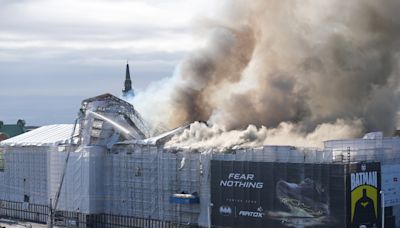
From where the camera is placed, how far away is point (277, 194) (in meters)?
77.4

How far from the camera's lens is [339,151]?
7662cm

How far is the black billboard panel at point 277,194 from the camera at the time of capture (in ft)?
241

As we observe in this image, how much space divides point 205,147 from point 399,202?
23.5m

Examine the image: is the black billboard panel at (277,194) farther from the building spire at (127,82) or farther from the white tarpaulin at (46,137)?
the building spire at (127,82)

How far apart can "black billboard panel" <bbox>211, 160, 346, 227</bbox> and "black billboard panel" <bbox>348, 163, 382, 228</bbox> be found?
960 millimetres

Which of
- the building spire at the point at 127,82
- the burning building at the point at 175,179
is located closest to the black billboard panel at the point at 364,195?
the burning building at the point at 175,179

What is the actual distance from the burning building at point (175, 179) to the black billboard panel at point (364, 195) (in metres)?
0.10

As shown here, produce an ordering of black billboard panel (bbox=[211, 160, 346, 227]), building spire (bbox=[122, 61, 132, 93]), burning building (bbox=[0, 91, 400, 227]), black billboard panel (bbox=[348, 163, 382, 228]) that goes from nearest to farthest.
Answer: black billboard panel (bbox=[348, 163, 382, 228]) → black billboard panel (bbox=[211, 160, 346, 227]) → burning building (bbox=[0, 91, 400, 227]) → building spire (bbox=[122, 61, 132, 93])

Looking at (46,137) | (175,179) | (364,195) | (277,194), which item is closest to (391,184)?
(364,195)

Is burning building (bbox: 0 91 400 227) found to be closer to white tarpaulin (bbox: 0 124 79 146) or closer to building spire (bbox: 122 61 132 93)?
white tarpaulin (bbox: 0 124 79 146)

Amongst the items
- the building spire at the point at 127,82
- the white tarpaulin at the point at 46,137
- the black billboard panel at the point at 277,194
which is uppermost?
the building spire at the point at 127,82

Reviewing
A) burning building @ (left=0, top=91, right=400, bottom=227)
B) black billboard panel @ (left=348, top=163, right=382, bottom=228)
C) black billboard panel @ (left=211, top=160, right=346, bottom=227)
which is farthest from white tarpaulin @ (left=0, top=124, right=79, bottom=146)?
black billboard panel @ (left=348, top=163, right=382, bottom=228)

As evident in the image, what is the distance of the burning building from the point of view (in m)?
74.4

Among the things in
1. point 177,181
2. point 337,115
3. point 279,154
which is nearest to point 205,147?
point 177,181
